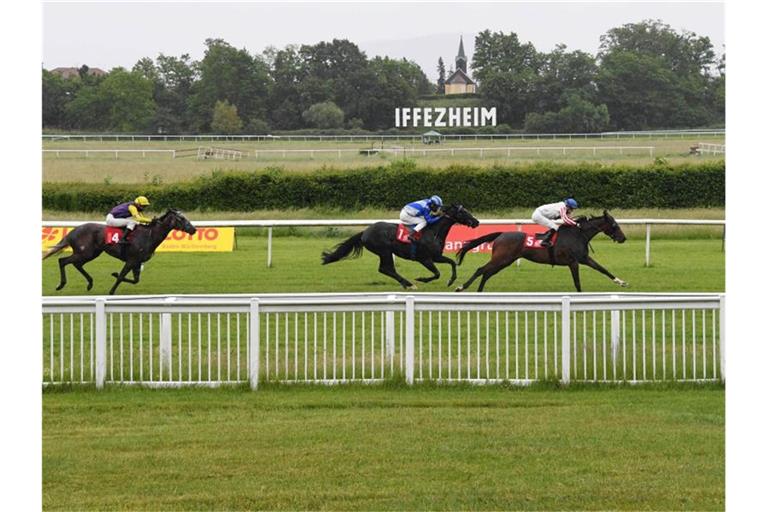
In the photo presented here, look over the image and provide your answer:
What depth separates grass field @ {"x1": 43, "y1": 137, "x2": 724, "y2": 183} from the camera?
41594 millimetres

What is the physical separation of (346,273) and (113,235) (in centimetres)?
355

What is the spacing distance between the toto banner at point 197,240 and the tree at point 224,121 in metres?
36.0

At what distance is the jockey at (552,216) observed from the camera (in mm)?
16594

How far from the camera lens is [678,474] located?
5629 mm

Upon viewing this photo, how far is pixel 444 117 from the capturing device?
62.3 meters

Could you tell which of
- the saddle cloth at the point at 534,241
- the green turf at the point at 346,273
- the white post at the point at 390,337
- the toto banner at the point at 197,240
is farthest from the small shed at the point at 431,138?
the white post at the point at 390,337

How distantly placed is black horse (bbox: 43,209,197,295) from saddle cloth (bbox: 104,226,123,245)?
0.04m

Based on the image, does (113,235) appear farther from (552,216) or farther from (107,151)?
(107,151)

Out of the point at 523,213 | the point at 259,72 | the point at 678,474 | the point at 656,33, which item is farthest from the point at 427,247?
the point at 656,33

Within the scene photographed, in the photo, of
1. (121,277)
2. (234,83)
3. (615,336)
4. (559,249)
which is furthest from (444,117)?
(615,336)

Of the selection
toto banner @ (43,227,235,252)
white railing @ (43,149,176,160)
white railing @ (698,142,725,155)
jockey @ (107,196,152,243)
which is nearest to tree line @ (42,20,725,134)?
white railing @ (43,149,176,160)

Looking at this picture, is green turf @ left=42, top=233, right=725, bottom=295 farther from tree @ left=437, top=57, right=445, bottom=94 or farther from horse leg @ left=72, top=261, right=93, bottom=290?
tree @ left=437, top=57, right=445, bottom=94

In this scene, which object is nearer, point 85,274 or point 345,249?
point 85,274

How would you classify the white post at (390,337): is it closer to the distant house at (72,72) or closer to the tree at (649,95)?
the tree at (649,95)
